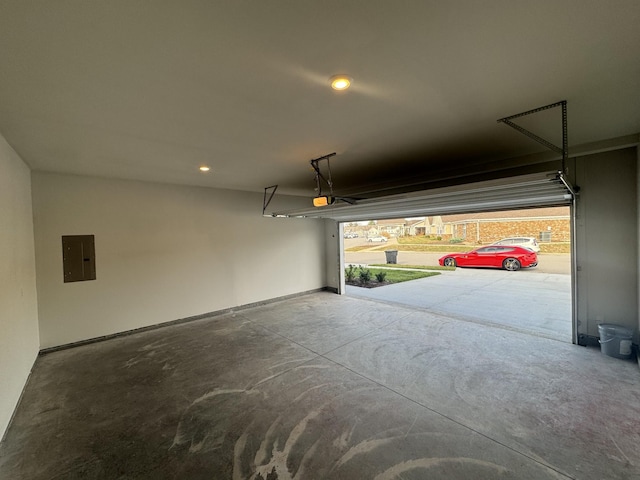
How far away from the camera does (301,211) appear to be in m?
4.91

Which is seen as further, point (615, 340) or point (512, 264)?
point (512, 264)

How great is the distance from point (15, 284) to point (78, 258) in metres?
1.40

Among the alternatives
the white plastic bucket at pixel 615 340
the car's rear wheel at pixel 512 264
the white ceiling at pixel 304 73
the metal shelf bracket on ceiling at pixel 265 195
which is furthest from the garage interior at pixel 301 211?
the car's rear wheel at pixel 512 264

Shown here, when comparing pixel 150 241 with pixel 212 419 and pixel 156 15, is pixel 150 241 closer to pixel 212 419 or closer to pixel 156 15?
pixel 212 419

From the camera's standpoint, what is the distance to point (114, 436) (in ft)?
6.95

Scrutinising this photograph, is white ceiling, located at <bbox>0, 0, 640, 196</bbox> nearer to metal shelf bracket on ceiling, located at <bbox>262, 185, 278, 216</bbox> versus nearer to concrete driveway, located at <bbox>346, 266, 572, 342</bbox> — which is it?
metal shelf bracket on ceiling, located at <bbox>262, 185, 278, 216</bbox>

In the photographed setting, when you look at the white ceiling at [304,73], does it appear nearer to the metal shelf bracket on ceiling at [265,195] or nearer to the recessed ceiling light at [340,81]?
the recessed ceiling light at [340,81]

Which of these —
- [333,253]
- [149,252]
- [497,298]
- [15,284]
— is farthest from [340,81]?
[497,298]

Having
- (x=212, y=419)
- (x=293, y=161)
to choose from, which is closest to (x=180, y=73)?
(x=293, y=161)

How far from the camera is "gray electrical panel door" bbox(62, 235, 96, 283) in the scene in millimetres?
3881

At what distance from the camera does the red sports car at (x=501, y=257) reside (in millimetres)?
10312

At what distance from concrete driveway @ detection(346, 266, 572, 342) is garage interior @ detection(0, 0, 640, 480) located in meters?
0.70

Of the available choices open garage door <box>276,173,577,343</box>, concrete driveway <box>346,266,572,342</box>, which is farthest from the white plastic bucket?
concrete driveway <box>346,266,572,342</box>

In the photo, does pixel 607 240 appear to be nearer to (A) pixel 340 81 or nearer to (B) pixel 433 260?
(A) pixel 340 81
